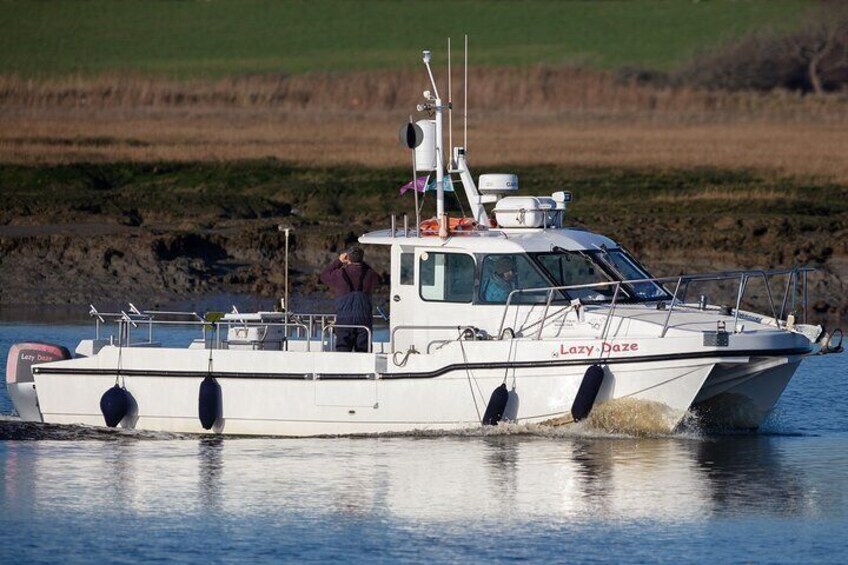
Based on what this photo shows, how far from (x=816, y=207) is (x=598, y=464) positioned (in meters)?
16.5

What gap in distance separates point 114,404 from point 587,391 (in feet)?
15.5

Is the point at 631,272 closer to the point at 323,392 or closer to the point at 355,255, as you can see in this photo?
the point at 355,255

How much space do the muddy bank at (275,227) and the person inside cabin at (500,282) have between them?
972cm

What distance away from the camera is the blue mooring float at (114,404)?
1767cm

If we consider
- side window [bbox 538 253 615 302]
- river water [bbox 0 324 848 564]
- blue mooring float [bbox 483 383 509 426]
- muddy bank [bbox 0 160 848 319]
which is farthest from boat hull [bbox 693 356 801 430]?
muddy bank [bbox 0 160 848 319]

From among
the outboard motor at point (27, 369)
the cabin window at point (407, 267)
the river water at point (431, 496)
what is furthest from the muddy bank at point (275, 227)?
the river water at point (431, 496)

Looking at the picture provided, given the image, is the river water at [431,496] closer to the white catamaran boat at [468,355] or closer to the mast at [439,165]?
the white catamaran boat at [468,355]

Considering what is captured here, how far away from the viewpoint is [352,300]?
17922 mm

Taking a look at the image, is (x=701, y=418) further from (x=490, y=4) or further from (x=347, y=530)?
(x=490, y=4)

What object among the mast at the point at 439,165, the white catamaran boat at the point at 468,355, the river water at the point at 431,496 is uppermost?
the mast at the point at 439,165

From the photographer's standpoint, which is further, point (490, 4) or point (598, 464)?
point (490, 4)

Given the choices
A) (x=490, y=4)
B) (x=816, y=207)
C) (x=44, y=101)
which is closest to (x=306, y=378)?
(x=816, y=207)

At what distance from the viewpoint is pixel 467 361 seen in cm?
1689

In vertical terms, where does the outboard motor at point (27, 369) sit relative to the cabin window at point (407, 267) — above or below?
below
